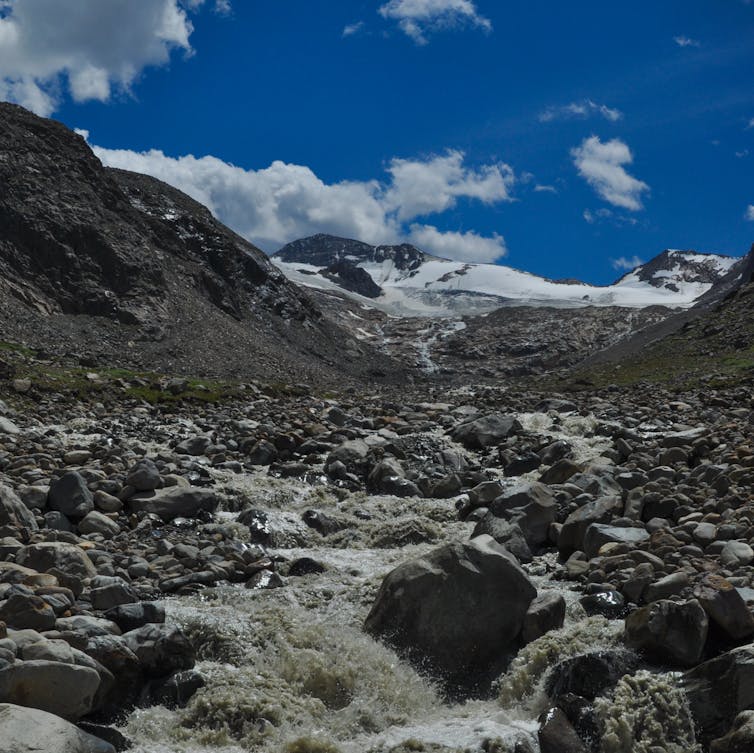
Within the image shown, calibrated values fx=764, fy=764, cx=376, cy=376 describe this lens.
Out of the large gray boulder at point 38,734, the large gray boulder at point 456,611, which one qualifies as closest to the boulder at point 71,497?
the large gray boulder at point 456,611

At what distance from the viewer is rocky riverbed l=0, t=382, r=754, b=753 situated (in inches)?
324

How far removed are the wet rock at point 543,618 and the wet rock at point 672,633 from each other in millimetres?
1330

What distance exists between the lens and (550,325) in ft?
480

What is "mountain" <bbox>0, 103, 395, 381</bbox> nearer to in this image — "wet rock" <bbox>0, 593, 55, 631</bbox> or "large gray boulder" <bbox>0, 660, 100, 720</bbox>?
"wet rock" <bbox>0, 593, 55, 631</bbox>

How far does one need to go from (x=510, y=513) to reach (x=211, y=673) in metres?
7.41

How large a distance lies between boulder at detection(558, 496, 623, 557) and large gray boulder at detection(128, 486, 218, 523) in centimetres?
715

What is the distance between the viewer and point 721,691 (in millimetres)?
8039

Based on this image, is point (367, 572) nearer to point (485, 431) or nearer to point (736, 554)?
point (736, 554)

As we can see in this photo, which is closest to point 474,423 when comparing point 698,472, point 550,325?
point 698,472

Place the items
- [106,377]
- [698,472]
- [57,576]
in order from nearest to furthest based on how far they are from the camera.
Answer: [57,576] < [698,472] < [106,377]

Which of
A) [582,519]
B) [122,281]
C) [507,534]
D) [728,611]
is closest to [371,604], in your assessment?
[507,534]

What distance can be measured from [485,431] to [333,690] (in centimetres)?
1628

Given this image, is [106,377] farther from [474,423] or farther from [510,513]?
[510,513]

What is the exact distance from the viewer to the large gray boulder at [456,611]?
10195mm
